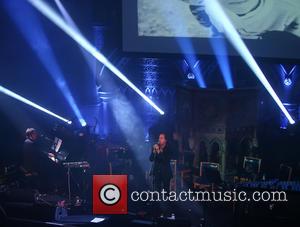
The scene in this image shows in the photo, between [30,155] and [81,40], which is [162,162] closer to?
[30,155]

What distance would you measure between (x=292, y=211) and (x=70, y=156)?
3.78 meters

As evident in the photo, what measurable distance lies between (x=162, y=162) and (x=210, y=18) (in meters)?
2.59

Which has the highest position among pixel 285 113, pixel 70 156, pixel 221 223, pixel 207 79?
pixel 207 79

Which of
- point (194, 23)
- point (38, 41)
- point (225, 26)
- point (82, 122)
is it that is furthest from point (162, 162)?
point (38, 41)

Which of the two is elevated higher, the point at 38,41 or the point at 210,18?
the point at 38,41

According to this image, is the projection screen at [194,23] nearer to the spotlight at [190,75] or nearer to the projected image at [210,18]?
the projected image at [210,18]

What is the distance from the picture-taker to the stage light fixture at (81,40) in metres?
7.73

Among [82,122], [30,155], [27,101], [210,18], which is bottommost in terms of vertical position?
[30,155]

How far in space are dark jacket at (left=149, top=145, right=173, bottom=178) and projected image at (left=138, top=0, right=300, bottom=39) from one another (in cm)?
205

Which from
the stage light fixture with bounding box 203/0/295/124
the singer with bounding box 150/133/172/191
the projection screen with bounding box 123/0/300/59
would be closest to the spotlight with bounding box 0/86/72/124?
the projection screen with bounding box 123/0/300/59

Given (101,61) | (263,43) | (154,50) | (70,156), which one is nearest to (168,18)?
(154,50)

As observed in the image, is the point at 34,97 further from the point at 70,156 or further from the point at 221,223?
the point at 221,223

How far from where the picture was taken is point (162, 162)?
580cm

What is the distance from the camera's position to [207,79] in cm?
813
